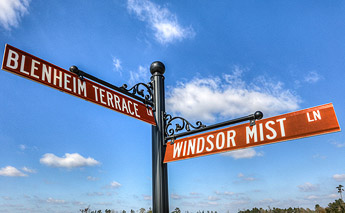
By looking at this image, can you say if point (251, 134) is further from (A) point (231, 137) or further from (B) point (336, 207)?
(B) point (336, 207)

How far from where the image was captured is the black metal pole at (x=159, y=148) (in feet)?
14.4

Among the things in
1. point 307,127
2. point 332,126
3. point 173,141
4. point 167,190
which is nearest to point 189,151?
point 173,141

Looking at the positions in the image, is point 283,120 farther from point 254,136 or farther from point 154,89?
point 154,89

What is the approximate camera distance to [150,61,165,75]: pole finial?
5395mm

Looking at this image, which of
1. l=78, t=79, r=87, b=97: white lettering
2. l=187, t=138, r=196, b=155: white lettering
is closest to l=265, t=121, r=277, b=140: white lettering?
l=187, t=138, r=196, b=155: white lettering

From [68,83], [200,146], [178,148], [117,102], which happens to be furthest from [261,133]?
[68,83]

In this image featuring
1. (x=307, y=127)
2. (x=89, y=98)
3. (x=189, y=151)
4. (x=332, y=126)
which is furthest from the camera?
(x=189, y=151)

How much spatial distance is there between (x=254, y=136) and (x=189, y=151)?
1166 millimetres

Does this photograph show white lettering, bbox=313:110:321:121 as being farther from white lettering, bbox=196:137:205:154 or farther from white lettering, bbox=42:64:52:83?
white lettering, bbox=42:64:52:83

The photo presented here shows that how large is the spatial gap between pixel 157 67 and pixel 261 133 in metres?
2.76

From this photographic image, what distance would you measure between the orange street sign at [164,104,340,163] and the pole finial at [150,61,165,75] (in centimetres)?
173

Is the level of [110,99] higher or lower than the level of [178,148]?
higher

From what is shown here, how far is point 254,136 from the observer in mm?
3666

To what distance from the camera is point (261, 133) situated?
→ 3.62m
